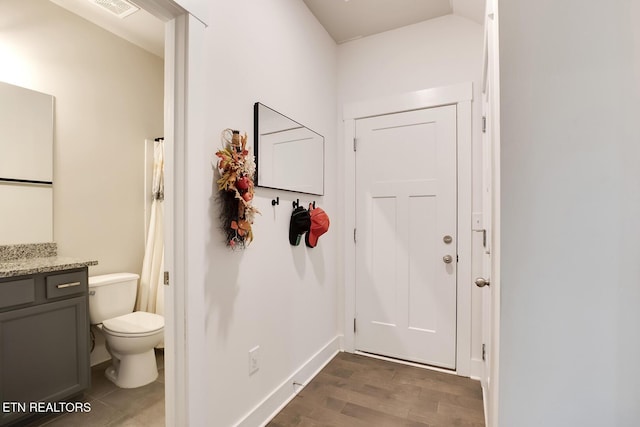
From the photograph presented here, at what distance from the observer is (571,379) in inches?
30.2

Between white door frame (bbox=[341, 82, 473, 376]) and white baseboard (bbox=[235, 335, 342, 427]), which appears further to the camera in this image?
white door frame (bbox=[341, 82, 473, 376])

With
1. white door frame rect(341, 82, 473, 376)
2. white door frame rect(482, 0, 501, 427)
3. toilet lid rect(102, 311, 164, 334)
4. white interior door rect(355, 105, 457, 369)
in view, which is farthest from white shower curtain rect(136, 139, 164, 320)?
white door frame rect(482, 0, 501, 427)

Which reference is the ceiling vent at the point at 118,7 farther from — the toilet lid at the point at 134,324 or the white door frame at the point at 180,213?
the toilet lid at the point at 134,324

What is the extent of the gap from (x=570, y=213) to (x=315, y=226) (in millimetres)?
1550

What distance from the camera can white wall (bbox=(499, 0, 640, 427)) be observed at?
2.42ft

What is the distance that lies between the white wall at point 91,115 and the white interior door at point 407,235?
1971mm

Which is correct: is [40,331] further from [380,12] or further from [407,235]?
[380,12]

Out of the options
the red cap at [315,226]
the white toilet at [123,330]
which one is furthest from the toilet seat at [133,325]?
the red cap at [315,226]

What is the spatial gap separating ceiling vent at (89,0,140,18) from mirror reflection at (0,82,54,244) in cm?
74

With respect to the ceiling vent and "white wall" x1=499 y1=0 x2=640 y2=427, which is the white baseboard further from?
the ceiling vent

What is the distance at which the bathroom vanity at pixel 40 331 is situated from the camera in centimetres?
155

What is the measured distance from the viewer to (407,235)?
2.44 meters

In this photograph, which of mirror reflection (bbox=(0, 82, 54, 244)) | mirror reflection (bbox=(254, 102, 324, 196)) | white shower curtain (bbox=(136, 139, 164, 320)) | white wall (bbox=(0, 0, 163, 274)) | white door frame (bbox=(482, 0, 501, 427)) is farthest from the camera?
white shower curtain (bbox=(136, 139, 164, 320))

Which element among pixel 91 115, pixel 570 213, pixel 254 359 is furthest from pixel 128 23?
pixel 570 213
